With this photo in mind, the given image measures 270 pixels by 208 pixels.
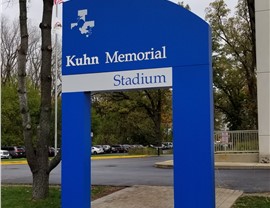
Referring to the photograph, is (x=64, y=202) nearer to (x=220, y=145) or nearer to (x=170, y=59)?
(x=170, y=59)

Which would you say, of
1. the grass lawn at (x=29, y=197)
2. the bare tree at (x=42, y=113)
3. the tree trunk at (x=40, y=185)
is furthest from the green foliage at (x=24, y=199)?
the bare tree at (x=42, y=113)

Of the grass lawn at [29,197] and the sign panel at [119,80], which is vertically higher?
the sign panel at [119,80]

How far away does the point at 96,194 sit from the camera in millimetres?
11711

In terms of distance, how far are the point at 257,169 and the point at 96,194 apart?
35.4 ft

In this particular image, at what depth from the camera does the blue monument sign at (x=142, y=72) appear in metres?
6.79

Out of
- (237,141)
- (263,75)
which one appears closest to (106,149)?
(237,141)

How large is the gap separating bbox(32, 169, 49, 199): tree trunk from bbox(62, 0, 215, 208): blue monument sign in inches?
120

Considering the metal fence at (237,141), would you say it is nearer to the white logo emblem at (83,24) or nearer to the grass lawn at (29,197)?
the grass lawn at (29,197)

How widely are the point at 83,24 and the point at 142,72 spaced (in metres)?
1.54

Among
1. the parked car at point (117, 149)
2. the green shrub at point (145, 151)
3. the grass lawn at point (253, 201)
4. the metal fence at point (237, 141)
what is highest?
the metal fence at point (237, 141)

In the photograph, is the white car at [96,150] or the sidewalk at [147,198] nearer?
the sidewalk at [147,198]

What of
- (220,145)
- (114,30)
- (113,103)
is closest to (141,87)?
(114,30)

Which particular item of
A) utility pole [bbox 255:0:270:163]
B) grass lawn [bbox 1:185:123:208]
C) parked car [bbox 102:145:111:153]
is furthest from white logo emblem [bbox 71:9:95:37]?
parked car [bbox 102:145:111:153]

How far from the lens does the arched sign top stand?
6.94 meters
